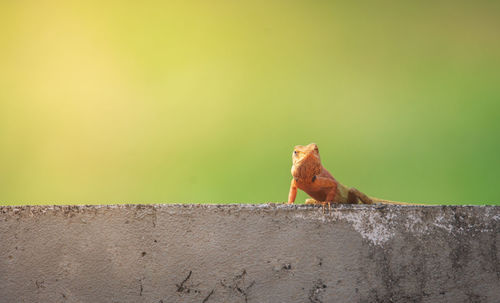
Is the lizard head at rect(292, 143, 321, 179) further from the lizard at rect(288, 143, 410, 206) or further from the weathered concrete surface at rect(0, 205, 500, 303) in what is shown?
the weathered concrete surface at rect(0, 205, 500, 303)

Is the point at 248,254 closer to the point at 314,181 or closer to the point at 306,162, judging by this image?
the point at 306,162

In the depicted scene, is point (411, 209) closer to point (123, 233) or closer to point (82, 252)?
point (123, 233)

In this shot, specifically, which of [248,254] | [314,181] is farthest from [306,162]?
[248,254]

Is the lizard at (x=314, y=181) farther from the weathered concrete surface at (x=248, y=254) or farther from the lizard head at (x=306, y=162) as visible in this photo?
the weathered concrete surface at (x=248, y=254)

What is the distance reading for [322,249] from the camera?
2373mm

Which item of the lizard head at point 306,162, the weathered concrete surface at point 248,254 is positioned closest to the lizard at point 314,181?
the lizard head at point 306,162

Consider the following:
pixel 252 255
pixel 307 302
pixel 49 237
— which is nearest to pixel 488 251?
pixel 307 302

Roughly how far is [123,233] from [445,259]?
1654 millimetres

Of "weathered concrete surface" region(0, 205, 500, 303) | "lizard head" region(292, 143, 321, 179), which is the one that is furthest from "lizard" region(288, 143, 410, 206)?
"weathered concrete surface" region(0, 205, 500, 303)

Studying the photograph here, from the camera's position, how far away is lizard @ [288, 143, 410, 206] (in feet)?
10.6

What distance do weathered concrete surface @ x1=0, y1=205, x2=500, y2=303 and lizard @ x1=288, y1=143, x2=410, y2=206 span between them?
65 cm

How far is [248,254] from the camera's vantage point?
2365mm

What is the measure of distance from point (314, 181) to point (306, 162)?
0.21m

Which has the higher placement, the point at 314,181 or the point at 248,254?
the point at 314,181
